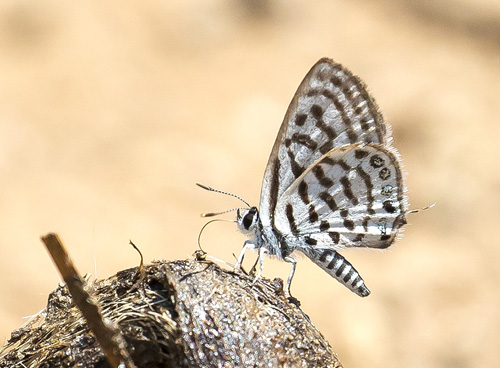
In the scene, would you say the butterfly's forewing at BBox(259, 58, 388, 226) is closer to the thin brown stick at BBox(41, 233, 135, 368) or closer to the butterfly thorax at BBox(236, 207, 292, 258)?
the butterfly thorax at BBox(236, 207, 292, 258)

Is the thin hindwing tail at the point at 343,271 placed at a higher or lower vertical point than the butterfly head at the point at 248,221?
lower

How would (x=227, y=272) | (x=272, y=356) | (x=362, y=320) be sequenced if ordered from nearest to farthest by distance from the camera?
(x=272, y=356), (x=227, y=272), (x=362, y=320)

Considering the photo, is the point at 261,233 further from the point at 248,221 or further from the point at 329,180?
the point at 329,180

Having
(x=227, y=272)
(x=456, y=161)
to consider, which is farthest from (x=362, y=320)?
(x=227, y=272)

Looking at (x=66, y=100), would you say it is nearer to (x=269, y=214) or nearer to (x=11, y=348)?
(x=269, y=214)

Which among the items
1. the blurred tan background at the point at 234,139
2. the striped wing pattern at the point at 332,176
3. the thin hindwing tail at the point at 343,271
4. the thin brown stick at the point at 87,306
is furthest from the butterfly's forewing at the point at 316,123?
the blurred tan background at the point at 234,139

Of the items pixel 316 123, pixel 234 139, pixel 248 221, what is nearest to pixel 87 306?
pixel 248 221

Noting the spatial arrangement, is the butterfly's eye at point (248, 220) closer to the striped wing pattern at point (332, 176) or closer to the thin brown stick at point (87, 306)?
the striped wing pattern at point (332, 176)
